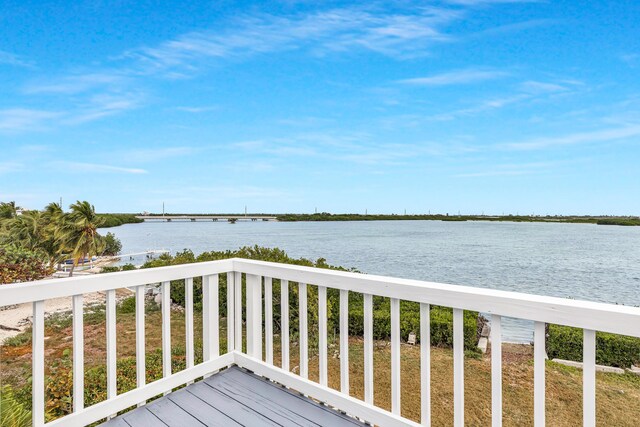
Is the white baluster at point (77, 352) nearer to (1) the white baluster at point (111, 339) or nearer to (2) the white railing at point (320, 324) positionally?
(2) the white railing at point (320, 324)

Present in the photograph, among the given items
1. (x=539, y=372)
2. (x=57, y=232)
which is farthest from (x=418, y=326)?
(x=57, y=232)

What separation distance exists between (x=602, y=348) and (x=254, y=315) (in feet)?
23.9

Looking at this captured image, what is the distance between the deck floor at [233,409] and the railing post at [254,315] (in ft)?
0.72

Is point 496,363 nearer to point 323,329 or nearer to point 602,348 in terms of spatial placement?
point 323,329

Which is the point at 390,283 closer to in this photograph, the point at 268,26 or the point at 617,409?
the point at 617,409

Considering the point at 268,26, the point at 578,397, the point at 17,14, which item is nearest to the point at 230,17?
the point at 268,26

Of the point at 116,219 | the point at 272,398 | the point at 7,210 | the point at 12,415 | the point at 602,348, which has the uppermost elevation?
the point at 7,210

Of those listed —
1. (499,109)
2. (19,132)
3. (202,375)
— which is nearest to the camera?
(202,375)

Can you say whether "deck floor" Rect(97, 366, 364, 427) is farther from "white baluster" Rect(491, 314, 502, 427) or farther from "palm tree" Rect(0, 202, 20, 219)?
"palm tree" Rect(0, 202, 20, 219)

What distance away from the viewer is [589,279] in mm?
18094

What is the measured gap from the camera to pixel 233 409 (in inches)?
78.9

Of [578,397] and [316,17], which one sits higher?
[316,17]

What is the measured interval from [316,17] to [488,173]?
59.7 ft

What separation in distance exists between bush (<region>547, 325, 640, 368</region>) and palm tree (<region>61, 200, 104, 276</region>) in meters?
18.9
